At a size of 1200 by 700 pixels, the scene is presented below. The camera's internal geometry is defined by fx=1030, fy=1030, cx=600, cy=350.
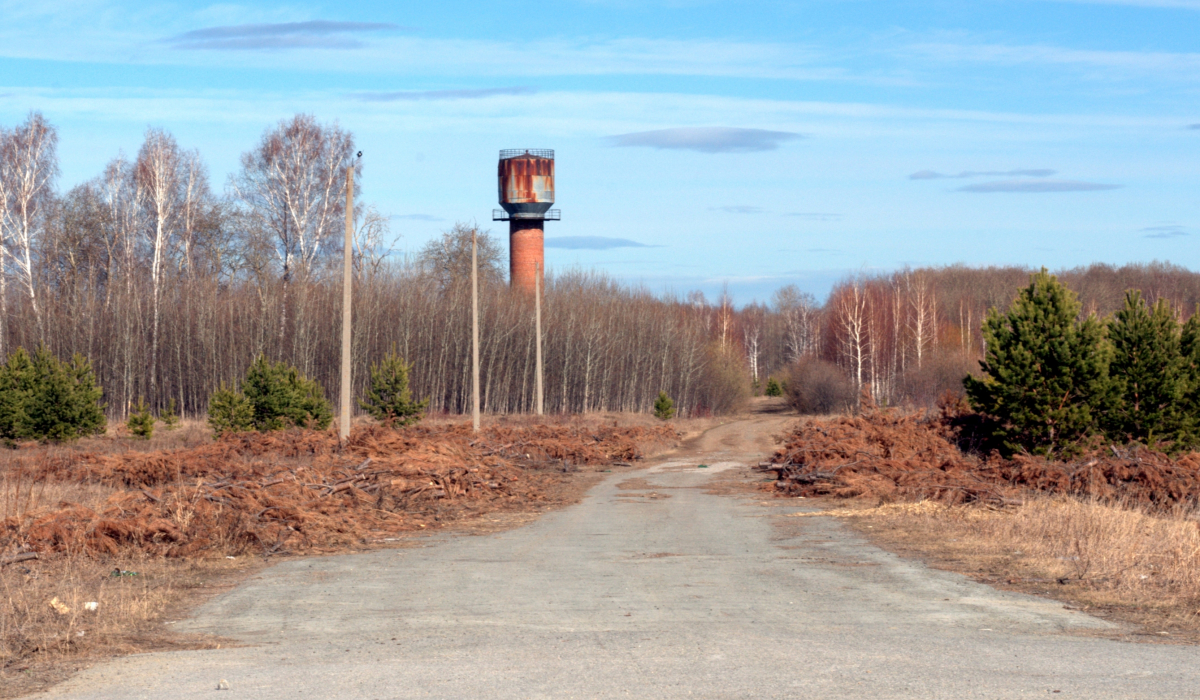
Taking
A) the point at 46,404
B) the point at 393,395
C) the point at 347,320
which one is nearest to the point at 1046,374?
the point at 347,320

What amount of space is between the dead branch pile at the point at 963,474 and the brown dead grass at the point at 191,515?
5.55m

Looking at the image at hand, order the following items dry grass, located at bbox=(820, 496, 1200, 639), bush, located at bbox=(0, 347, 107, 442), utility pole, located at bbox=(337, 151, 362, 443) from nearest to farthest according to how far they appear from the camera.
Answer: dry grass, located at bbox=(820, 496, 1200, 639) < utility pole, located at bbox=(337, 151, 362, 443) < bush, located at bbox=(0, 347, 107, 442)

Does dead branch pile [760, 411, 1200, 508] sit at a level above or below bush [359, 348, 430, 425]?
below

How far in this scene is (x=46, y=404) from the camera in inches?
1151

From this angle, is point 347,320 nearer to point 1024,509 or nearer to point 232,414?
point 232,414

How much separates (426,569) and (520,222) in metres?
57.5

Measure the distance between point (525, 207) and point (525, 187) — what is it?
137cm

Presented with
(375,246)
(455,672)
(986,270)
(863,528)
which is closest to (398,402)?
(863,528)

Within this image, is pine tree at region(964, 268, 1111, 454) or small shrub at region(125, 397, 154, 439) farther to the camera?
small shrub at region(125, 397, 154, 439)

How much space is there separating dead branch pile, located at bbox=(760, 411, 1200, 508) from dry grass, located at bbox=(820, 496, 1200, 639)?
2006 millimetres

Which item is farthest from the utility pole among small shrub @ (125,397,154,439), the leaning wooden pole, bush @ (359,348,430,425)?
small shrub @ (125,397,154,439)

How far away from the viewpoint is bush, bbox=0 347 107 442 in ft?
95.5

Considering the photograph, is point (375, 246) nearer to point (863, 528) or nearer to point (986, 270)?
point (863, 528)

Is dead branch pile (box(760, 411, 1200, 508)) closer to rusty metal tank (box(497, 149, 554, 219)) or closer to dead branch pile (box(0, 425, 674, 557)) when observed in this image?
dead branch pile (box(0, 425, 674, 557))
